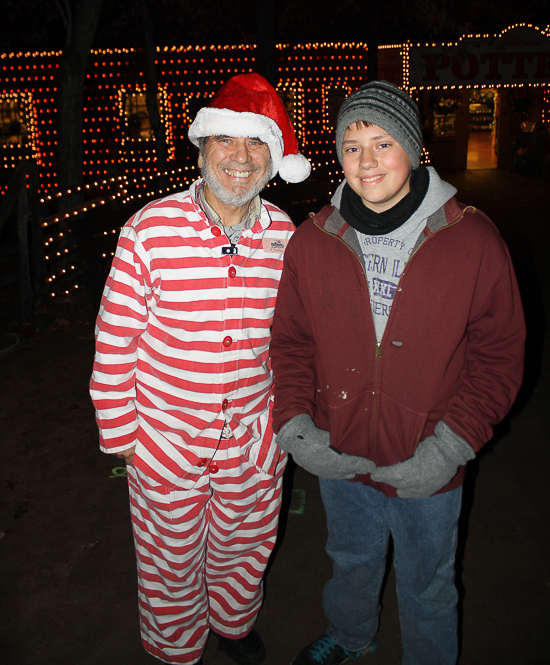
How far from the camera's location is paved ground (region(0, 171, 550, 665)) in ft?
9.98

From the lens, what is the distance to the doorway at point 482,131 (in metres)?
20.5

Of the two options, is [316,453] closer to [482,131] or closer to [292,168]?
[292,168]

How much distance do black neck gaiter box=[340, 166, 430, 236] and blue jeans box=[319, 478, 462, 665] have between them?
101 centimetres

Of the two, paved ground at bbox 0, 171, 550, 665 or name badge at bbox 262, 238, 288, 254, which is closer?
name badge at bbox 262, 238, 288, 254

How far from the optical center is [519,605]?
3.17m

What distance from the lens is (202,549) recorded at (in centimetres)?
268

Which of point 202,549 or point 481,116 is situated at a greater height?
point 481,116

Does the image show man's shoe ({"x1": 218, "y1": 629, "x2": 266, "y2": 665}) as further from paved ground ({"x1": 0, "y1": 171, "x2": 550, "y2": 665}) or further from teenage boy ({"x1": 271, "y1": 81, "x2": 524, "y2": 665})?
teenage boy ({"x1": 271, "y1": 81, "x2": 524, "y2": 665})

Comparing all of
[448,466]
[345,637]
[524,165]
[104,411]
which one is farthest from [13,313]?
[524,165]

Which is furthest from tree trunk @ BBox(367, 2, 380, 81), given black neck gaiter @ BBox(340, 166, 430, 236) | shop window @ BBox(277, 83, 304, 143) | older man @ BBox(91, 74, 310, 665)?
black neck gaiter @ BBox(340, 166, 430, 236)

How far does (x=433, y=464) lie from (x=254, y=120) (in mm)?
1580

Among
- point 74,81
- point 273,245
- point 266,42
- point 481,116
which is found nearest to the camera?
point 273,245

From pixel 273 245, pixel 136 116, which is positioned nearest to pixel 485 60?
pixel 136 116

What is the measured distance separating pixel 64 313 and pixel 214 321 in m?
6.01
